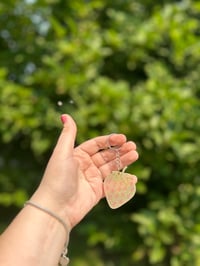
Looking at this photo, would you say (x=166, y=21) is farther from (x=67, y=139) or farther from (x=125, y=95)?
Result: (x=67, y=139)

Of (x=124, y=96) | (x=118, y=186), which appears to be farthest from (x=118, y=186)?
(x=124, y=96)

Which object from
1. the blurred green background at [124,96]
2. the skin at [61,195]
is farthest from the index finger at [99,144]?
the blurred green background at [124,96]

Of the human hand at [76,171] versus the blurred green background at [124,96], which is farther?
the blurred green background at [124,96]

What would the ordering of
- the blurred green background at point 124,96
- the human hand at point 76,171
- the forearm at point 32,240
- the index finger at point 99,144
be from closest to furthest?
the forearm at point 32,240 → the human hand at point 76,171 → the index finger at point 99,144 → the blurred green background at point 124,96

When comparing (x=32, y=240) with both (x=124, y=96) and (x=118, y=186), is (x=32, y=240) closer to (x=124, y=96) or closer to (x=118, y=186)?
(x=118, y=186)

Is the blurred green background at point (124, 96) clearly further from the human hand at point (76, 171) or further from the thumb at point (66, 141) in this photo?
the thumb at point (66, 141)

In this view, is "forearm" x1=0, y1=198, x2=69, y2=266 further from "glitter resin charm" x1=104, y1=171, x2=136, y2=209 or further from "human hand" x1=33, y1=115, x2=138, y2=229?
"glitter resin charm" x1=104, y1=171, x2=136, y2=209

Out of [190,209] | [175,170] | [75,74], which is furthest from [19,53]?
[190,209]
